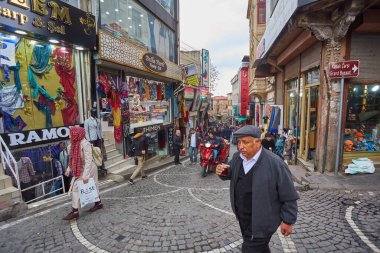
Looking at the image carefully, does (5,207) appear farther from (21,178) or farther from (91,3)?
(91,3)

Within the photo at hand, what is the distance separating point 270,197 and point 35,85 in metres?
7.17

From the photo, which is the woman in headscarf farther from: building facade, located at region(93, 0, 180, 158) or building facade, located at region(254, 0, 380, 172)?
building facade, located at region(254, 0, 380, 172)

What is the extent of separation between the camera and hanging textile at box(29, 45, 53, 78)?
653 cm

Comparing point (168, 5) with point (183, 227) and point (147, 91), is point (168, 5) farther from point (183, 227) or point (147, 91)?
point (183, 227)

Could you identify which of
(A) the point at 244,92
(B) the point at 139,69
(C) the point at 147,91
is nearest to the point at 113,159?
(B) the point at 139,69

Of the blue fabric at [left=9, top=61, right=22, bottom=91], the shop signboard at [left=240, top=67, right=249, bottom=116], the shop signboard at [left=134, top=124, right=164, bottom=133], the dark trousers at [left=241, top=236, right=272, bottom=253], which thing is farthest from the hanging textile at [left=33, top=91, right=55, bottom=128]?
the shop signboard at [left=240, top=67, right=249, bottom=116]

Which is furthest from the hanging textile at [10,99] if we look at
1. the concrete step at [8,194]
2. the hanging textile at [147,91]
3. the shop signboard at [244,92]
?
the shop signboard at [244,92]

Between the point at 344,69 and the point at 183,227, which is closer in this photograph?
the point at 183,227

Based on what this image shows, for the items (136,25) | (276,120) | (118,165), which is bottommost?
(118,165)

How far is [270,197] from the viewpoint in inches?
93.1

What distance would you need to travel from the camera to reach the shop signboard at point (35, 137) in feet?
19.2

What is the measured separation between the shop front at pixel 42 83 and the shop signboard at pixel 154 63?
3.14 meters

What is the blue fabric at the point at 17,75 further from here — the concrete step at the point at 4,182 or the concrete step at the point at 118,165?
the concrete step at the point at 118,165

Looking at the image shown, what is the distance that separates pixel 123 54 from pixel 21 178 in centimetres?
550
